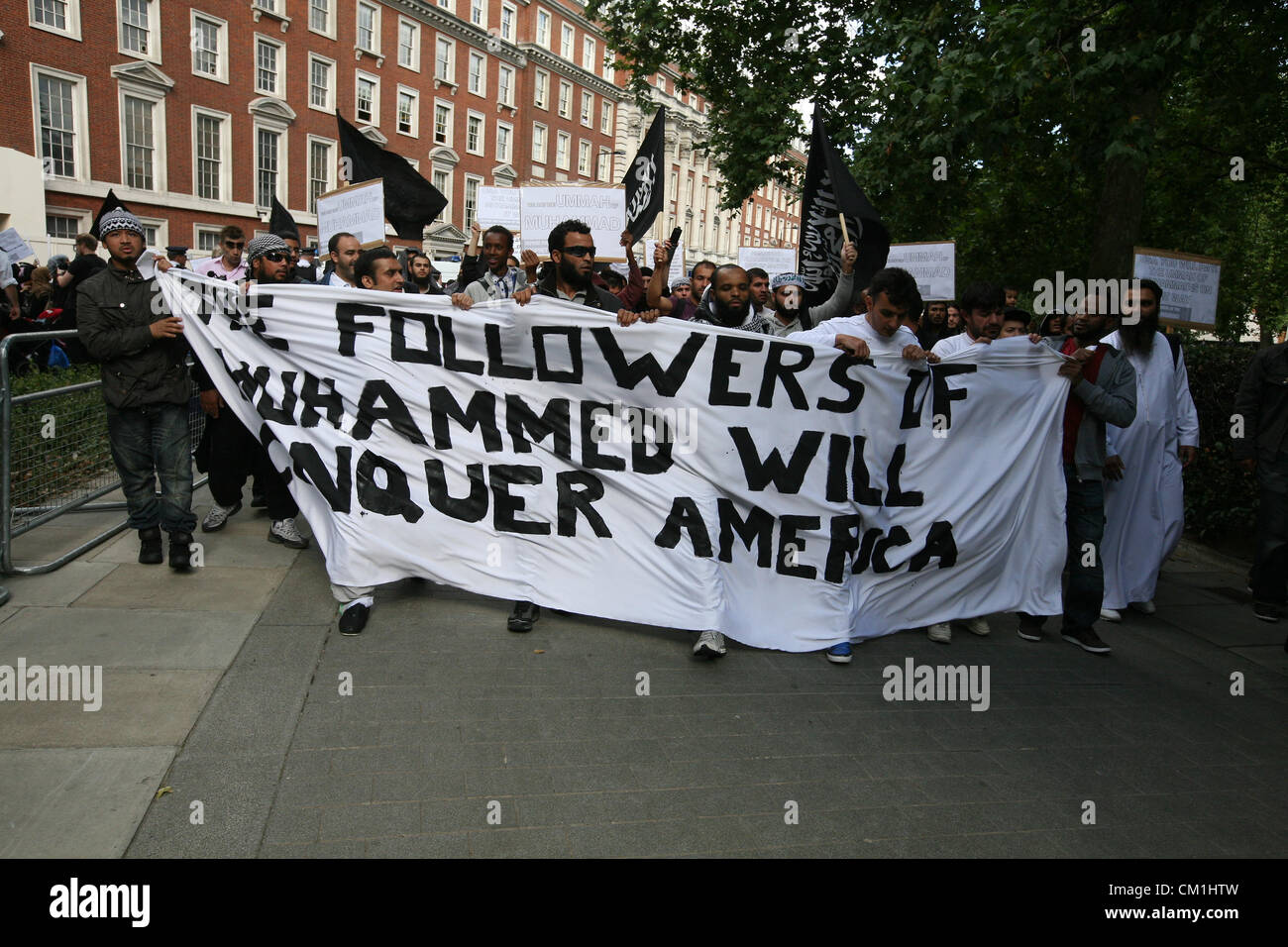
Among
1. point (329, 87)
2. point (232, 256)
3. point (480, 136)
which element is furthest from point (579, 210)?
point (480, 136)

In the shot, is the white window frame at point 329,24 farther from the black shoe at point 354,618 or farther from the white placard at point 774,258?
the black shoe at point 354,618

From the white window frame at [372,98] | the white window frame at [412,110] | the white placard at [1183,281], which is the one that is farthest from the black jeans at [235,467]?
the white window frame at [412,110]

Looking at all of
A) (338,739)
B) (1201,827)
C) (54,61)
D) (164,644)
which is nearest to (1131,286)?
(1201,827)

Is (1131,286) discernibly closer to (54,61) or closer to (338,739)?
(338,739)

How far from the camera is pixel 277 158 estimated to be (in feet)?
124

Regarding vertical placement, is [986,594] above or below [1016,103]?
below

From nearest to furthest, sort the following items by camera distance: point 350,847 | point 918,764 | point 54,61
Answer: point 350,847 → point 918,764 → point 54,61

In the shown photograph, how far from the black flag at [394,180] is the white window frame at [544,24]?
50199 millimetres

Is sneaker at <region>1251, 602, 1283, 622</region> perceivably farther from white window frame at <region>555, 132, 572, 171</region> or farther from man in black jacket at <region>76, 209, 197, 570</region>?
white window frame at <region>555, 132, 572, 171</region>

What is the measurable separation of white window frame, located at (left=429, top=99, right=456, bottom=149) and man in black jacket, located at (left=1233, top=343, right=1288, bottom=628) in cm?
4565

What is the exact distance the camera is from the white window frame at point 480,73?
49.1 metres

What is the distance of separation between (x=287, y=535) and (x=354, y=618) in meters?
1.77

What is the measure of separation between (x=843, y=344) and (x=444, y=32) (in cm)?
4804

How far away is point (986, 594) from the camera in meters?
5.44
